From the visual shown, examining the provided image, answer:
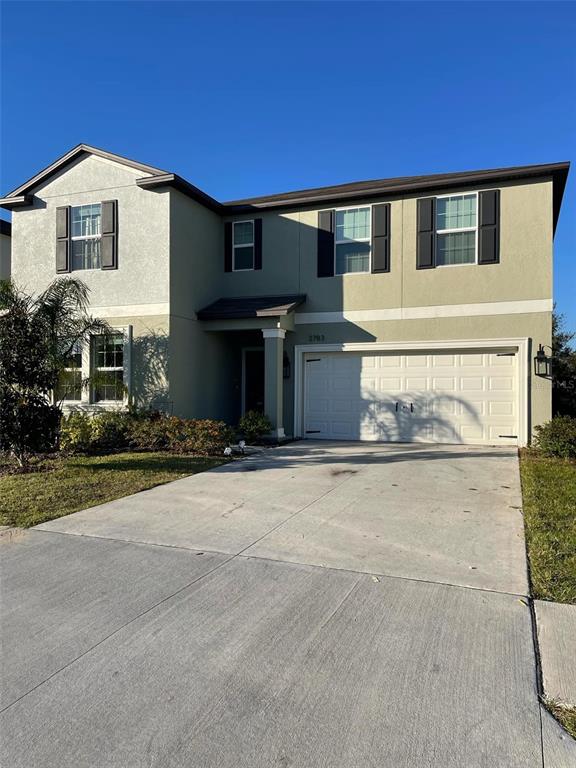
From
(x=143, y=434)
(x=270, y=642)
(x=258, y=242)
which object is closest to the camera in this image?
(x=270, y=642)

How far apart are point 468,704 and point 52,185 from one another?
14730mm

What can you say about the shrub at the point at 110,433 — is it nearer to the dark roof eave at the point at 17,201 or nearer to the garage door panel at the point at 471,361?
the dark roof eave at the point at 17,201

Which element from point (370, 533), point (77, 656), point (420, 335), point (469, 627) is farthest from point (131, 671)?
point (420, 335)

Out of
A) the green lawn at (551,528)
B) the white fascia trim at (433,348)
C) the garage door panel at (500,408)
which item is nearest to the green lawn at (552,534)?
the green lawn at (551,528)

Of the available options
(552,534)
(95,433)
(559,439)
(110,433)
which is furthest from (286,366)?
(552,534)

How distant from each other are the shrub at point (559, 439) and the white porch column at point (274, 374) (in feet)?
19.2

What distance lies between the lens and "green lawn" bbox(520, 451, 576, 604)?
413 cm

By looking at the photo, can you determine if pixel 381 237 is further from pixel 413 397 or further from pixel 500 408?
pixel 500 408

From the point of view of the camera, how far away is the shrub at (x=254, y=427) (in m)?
12.5

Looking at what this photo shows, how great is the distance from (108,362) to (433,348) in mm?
7970

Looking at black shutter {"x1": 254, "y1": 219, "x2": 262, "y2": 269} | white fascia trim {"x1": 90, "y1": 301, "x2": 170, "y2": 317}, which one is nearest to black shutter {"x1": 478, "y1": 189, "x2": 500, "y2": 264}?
black shutter {"x1": 254, "y1": 219, "x2": 262, "y2": 269}

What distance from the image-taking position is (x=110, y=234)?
43.1 ft

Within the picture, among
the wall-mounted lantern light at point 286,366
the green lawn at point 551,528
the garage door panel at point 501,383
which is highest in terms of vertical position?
the wall-mounted lantern light at point 286,366

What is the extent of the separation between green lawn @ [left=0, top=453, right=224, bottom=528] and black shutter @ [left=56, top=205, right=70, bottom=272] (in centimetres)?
574
